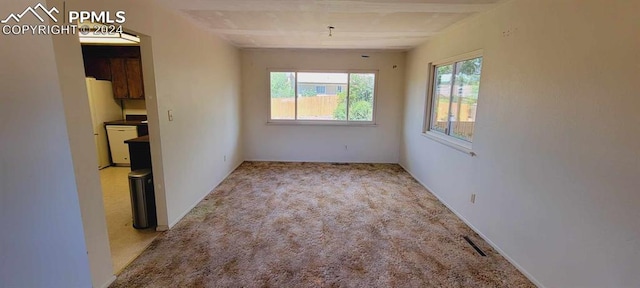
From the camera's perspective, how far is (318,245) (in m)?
2.68

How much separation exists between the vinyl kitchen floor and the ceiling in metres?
2.29

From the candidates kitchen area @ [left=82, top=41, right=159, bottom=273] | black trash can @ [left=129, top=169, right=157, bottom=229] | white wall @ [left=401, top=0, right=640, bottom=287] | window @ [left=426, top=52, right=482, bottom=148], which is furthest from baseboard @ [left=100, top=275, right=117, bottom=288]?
window @ [left=426, top=52, right=482, bottom=148]

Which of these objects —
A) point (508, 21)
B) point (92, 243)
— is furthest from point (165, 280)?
point (508, 21)

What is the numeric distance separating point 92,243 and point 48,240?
506 mm

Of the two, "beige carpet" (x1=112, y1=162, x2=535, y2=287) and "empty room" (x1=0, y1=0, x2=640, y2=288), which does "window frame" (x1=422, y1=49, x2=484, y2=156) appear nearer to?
"empty room" (x1=0, y1=0, x2=640, y2=288)

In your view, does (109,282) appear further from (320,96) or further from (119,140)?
(320,96)

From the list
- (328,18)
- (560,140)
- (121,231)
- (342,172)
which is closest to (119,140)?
(121,231)

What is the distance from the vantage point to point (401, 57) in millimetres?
5520

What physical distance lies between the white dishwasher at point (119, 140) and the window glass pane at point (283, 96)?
103 inches

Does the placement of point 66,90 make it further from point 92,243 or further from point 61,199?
point 92,243

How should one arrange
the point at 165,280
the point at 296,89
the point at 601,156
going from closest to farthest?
the point at 601,156 → the point at 165,280 → the point at 296,89

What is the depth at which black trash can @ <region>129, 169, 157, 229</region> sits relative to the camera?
9.35 ft

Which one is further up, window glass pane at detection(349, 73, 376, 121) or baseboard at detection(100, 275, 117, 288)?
window glass pane at detection(349, 73, 376, 121)

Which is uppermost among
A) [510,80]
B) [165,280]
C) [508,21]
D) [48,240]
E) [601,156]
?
[508,21]
